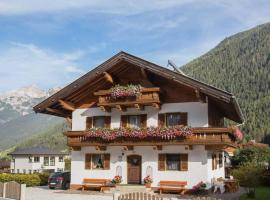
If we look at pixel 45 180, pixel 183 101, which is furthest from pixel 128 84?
pixel 45 180

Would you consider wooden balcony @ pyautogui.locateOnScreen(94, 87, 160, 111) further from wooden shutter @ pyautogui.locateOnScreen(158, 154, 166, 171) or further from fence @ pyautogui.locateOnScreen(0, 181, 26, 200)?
fence @ pyautogui.locateOnScreen(0, 181, 26, 200)

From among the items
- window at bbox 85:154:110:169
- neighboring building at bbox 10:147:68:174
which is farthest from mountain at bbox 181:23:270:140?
window at bbox 85:154:110:169

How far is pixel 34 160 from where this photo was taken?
8075cm

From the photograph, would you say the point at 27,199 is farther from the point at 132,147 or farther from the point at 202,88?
the point at 202,88

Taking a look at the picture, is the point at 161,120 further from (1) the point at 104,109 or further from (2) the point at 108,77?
(2) the point at 108,77


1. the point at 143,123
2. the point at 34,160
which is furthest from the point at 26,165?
the point at 143,123

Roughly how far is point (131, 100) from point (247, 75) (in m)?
135

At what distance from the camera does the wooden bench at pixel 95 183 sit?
28062 millimetres

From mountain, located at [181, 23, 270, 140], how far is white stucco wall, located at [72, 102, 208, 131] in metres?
80.6

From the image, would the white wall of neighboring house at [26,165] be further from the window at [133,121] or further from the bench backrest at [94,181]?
the window at [133,121]

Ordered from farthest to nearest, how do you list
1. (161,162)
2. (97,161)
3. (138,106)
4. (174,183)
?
(97,161), (138,106), (161,162), (174,183)

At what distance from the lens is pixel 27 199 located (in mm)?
22438

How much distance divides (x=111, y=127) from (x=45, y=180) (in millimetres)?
11907

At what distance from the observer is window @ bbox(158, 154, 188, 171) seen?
1041 inches
